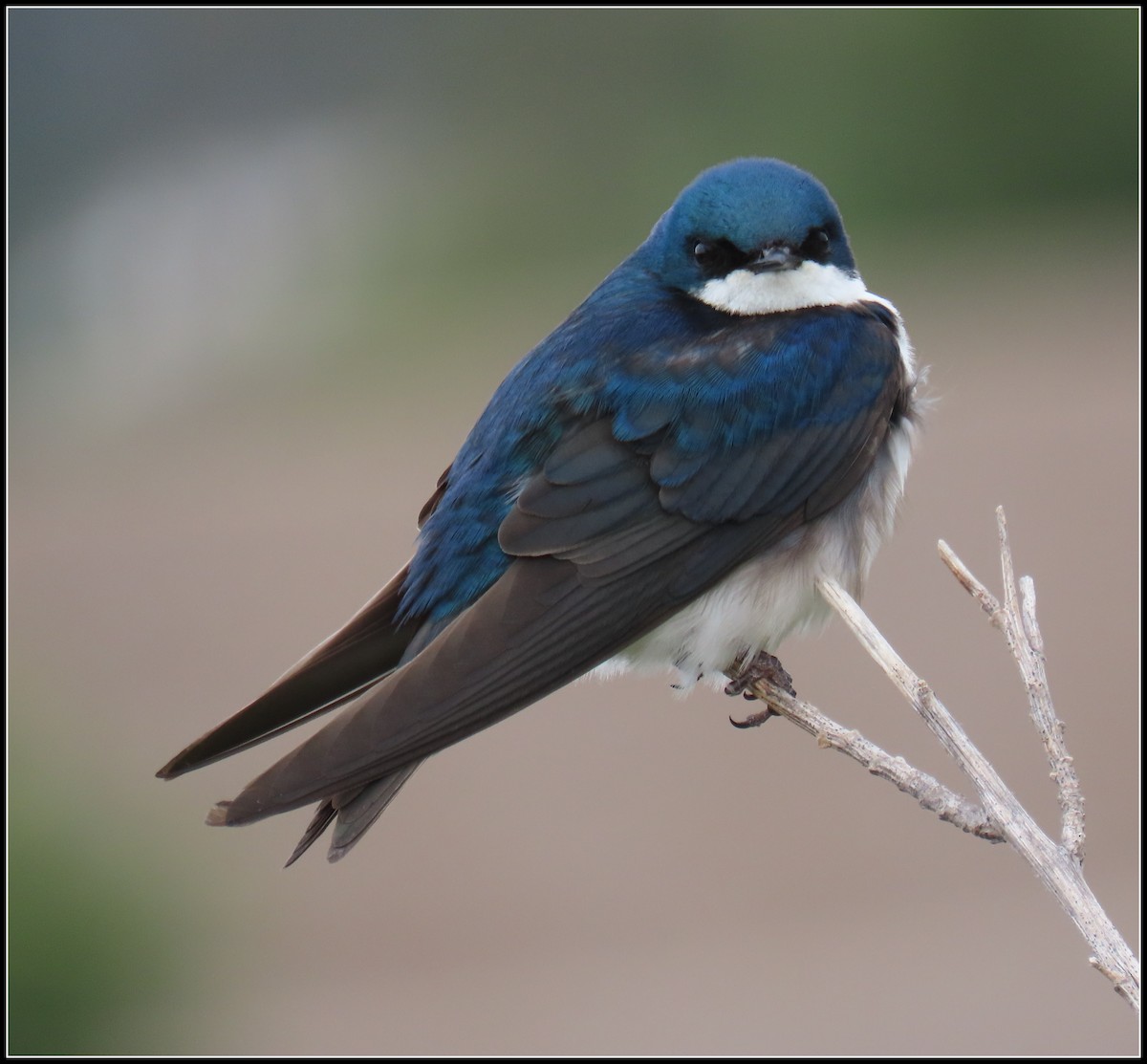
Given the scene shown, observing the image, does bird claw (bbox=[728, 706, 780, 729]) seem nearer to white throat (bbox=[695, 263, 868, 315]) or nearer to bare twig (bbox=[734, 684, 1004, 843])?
bare twig (bbox=[734, 684, 1004, 843])

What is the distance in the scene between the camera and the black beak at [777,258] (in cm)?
155

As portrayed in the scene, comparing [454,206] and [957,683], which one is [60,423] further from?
[957,683]

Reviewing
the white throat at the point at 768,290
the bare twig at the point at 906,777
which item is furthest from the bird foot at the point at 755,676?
the white throat at the point at 768,290

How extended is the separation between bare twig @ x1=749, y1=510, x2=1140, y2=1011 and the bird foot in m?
0.29

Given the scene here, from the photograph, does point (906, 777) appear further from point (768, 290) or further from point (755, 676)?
point (768, 290)

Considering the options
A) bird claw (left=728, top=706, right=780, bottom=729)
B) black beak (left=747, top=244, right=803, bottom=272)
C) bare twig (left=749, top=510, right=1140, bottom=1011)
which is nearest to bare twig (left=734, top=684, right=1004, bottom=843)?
bare twig (left=749, top=510, right=1140, bottom=1011)

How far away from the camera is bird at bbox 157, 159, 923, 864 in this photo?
144 centimetres

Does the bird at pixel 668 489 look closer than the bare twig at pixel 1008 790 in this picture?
No

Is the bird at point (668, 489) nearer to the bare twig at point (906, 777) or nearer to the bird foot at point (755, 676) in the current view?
the bird foot at point (755, 676)

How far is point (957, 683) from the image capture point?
4.93 meters

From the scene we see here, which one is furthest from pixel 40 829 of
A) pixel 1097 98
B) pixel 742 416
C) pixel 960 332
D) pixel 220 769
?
pixel 1097 98

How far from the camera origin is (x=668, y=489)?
1.50m

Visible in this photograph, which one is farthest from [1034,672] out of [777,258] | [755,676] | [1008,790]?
[777,258]

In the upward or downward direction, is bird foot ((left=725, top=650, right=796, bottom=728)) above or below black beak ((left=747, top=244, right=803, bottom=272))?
below
